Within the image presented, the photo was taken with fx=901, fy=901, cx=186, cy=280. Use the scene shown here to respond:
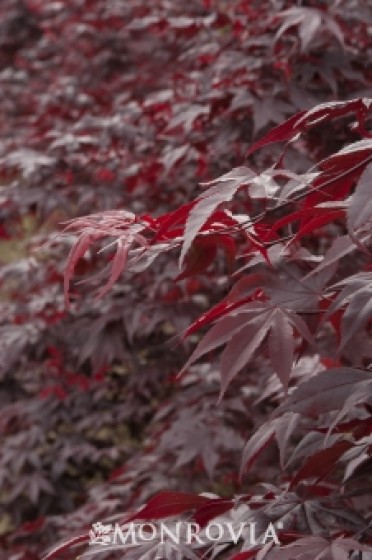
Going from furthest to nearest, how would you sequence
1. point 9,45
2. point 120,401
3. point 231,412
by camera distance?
point 9,45 → point 120,401 → point 231,412

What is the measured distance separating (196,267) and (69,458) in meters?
2.11

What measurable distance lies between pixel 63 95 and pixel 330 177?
2.26 m

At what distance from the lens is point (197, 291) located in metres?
2.80

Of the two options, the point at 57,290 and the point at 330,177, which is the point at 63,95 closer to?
the point at 57,290

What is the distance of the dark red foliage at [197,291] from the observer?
1195 mm

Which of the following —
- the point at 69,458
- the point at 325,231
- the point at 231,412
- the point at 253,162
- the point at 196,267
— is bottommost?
the point at 69,458

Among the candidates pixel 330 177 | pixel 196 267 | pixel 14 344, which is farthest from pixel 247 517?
pixel 14 344

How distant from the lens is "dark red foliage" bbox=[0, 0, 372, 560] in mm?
1195

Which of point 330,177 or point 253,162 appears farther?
point 253,162

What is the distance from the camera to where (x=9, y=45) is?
469 cm

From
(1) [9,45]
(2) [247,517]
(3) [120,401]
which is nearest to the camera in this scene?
(2) [247,517]

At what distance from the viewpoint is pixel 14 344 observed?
282 cm

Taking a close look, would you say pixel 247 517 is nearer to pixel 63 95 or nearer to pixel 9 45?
pixel 63 95

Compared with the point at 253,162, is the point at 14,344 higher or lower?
→ lower
